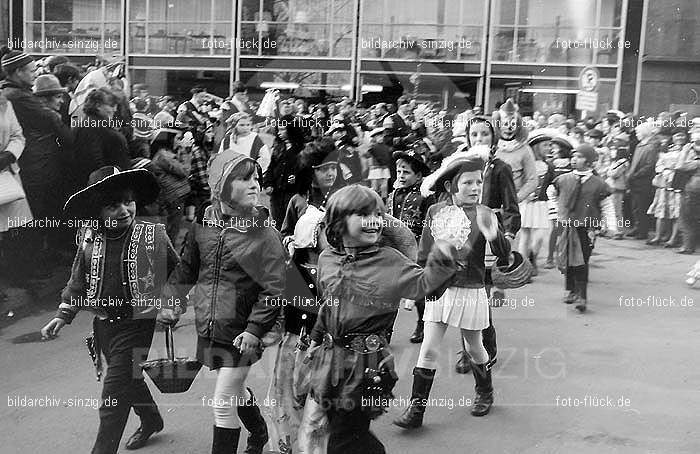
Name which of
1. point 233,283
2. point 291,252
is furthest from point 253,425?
point 291,252

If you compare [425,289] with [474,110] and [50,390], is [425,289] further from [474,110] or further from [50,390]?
[474,110]

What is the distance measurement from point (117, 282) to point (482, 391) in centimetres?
200

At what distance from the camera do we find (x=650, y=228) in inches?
364

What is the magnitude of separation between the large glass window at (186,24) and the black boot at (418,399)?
395 centimetres

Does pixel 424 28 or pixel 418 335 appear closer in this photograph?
pixel 418 335

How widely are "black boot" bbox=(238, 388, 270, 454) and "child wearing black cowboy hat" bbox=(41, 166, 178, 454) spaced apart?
0.52 m

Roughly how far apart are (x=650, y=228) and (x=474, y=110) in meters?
3.52

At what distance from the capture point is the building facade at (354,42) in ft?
21.2

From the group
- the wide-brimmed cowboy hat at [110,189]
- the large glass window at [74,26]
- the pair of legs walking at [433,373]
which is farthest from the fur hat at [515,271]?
the large glass window at [74,26]

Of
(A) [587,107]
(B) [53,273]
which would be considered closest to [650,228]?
(A) [587,107]

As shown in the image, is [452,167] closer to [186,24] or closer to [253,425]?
[253,425]

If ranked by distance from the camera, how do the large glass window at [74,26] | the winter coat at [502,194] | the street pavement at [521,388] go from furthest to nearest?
1. the large glass window at [74,26]
2. the winter coat at [502,194]
3. the street pavement at [521,388]

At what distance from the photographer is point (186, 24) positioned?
22.3 ft

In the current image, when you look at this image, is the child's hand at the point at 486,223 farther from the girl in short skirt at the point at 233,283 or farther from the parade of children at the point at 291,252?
the girl in short skirt at the point at 233,283
